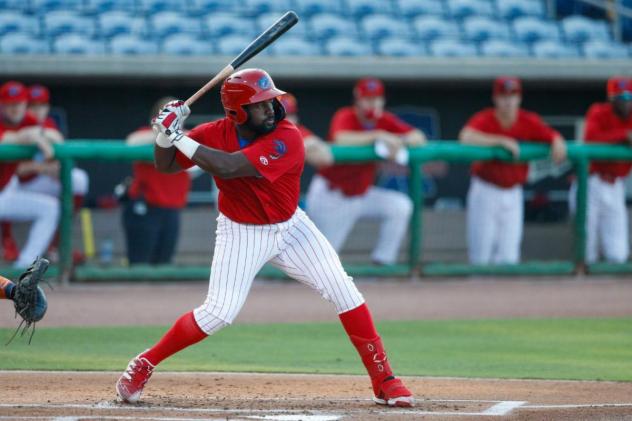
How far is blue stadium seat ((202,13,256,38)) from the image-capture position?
1262 cm

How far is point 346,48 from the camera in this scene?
12.4 metres

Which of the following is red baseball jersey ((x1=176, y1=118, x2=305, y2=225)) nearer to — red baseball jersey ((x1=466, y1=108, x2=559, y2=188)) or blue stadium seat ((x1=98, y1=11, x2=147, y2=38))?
red baseball jersey ((x1=466, y1=108, x2=559, y2=188))

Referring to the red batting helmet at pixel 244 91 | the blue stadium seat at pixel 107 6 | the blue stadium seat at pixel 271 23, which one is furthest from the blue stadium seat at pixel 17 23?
the red batting helmet at pixel 244 91

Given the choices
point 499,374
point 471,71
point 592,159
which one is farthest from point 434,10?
point 499,374

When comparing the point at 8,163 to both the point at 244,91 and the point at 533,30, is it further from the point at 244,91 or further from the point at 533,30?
the point at 533,30

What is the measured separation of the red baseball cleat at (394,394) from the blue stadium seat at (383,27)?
8.18 meters

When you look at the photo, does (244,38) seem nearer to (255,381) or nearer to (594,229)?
(594,229)

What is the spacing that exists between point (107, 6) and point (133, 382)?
851 centimetres

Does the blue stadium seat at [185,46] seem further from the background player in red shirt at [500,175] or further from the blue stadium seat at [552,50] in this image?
the blue stadium seat at [552,50]

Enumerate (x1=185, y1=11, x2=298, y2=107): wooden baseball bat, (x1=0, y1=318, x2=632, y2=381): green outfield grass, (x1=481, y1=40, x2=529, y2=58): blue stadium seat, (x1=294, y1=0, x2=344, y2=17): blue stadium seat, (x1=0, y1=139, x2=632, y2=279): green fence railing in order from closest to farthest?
(x1=185, y1=11, x2=298, y2=107): wooden baseball bat
(x1=0, y1=318, x2=632, y2=381): green outfield grass
(x1=0, y1=139, x2=632, y2=279): green fence railing
(x1=481, y1=40, x2=529, y2=58): blue stadium seat
(x1=294, y1=0, x2=344, y2=17): blue stadium seat

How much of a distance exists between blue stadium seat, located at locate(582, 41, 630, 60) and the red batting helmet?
28.3ft

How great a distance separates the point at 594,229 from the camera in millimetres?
10641

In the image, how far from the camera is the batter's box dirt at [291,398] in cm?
484

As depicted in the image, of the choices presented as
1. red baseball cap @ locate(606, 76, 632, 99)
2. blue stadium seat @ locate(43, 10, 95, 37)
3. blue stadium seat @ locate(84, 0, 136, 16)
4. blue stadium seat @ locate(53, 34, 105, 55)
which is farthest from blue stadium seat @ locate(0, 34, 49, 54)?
red baseball cap @ locate(606, 76, 632, 99)
